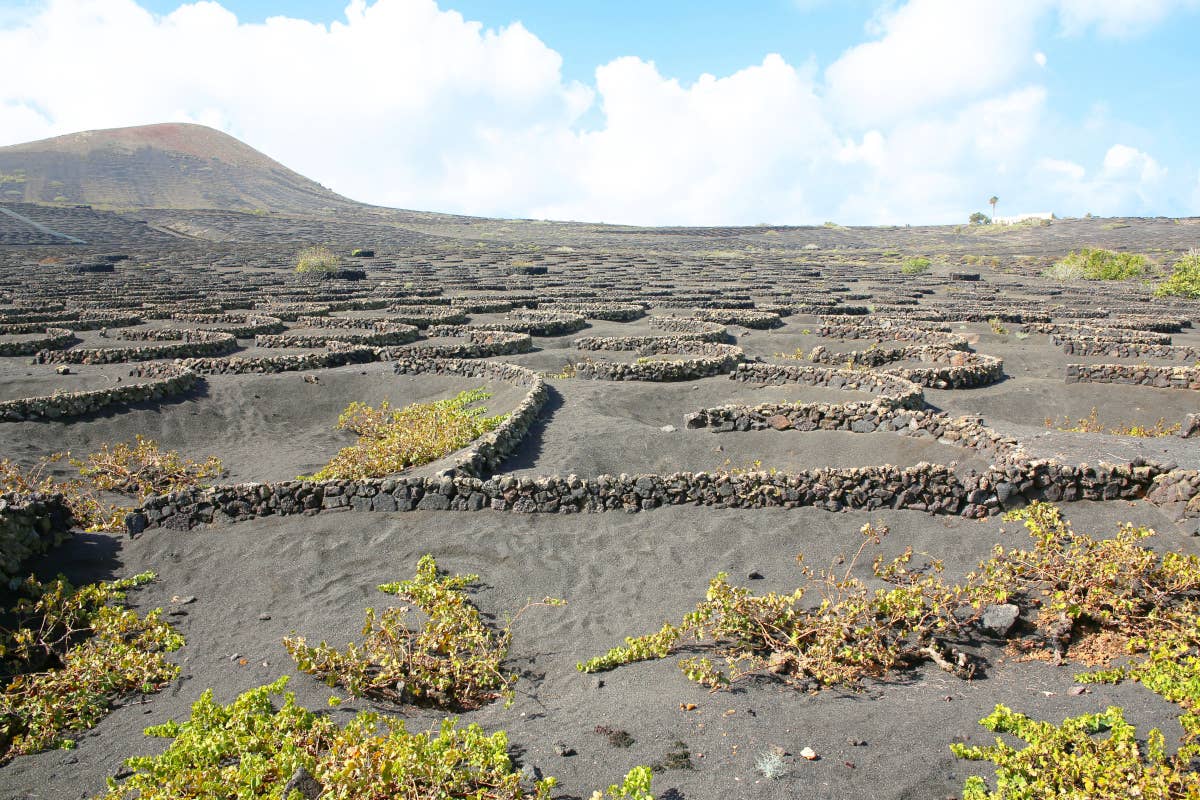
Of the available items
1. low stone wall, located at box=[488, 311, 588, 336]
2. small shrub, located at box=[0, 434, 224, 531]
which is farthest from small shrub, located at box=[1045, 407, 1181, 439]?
small shrub, located at box=[0, 434, 224, 531]

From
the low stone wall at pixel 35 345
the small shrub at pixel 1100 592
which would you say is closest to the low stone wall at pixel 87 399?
the low stone wall at pixel 35 345

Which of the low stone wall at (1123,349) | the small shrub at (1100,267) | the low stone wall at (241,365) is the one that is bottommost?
the low stone wall at (241,365)

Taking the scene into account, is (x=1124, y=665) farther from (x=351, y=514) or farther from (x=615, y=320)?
(x=615, y=320)

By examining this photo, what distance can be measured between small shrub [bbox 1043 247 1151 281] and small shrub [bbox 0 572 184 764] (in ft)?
224

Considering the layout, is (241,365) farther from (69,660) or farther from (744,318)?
(744,318)

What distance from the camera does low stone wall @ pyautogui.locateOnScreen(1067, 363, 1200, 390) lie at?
58.4 feet

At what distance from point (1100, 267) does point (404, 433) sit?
65.2 meters

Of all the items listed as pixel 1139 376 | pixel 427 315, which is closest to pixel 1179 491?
pixel 1139 376

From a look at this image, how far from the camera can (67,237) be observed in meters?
85.1

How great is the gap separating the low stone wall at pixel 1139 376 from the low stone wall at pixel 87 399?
930 inches

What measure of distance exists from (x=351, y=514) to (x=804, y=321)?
27062 mm

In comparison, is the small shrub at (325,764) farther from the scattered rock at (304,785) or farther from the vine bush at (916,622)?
the vine bush at (916,622)

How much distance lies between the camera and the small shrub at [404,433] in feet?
43.9

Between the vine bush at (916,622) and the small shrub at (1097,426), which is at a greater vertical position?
the small shrub at (1097,426)
